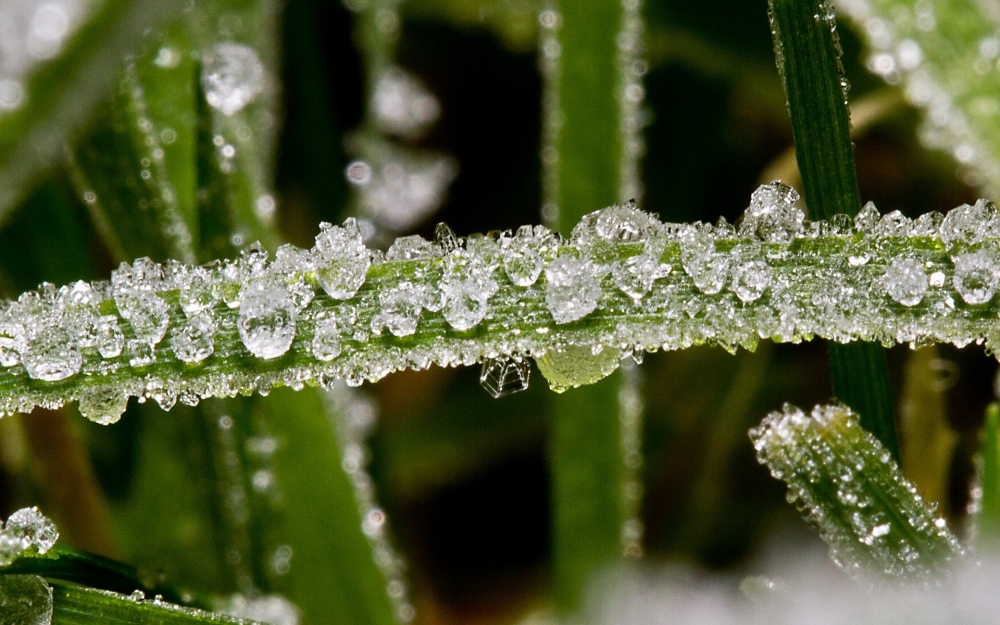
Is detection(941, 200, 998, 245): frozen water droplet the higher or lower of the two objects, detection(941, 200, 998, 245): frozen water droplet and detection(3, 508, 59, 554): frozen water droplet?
the higher

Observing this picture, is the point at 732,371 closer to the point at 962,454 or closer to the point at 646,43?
the point at 962,454

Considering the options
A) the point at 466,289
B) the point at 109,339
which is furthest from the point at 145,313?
the point at 466,289

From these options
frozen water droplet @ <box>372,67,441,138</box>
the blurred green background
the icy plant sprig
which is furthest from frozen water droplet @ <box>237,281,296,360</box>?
frozen water droplet @ <box>372,67,441,138</box>

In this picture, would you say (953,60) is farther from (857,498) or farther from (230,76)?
(230,76)

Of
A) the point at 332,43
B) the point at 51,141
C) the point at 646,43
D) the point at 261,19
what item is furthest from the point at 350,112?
the point at 51,141

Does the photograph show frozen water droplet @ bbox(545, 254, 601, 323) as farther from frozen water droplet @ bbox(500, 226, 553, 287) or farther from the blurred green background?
the blurred green background

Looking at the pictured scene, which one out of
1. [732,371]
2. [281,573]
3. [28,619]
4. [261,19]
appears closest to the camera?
[28,619]
